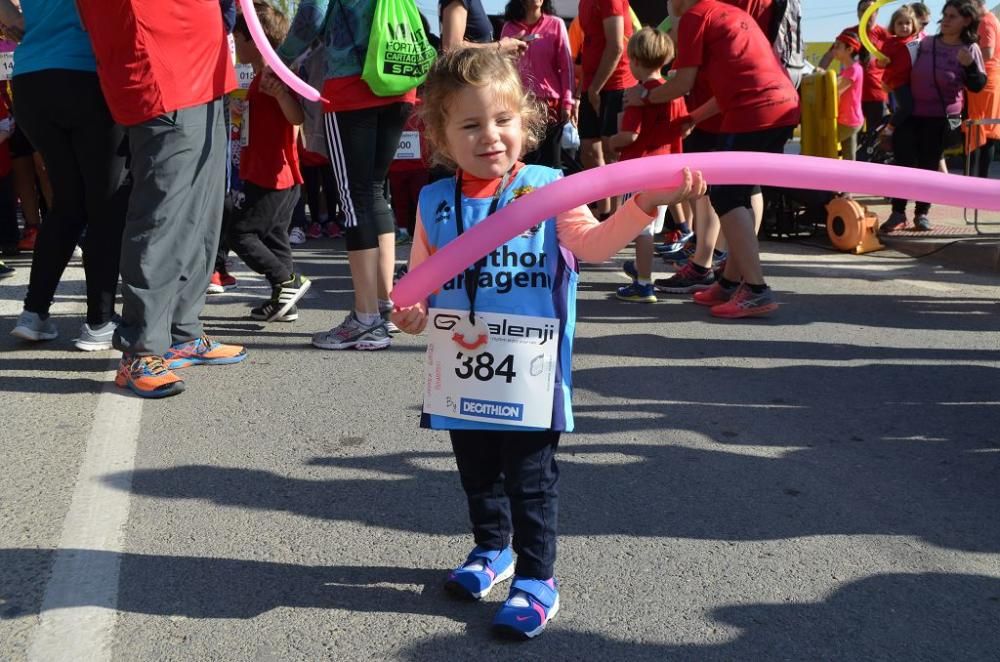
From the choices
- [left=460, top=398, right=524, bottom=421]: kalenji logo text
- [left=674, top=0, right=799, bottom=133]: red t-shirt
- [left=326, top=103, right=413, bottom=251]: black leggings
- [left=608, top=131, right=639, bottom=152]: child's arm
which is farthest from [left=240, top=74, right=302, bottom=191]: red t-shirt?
[left=460, top=398, right=524, bottom=421]: kalenji logo text

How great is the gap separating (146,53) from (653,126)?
10.4 feet

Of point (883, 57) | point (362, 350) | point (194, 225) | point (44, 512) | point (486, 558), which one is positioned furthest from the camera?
point (883, 57)

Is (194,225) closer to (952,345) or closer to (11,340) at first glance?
(11,340)

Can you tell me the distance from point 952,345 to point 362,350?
299 centimetres

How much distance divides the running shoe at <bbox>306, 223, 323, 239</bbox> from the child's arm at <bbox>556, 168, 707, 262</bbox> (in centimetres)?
765

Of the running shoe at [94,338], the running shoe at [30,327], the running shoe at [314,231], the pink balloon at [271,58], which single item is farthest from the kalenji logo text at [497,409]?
the running shoe at [314,231]

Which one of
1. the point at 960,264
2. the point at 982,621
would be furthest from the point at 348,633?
the point at 960,264

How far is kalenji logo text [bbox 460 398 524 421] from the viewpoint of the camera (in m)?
2.53

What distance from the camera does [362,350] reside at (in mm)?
5277

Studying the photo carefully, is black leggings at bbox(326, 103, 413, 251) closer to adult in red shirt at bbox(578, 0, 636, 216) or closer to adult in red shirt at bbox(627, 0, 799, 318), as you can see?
adult in red shirt at bbox(627, 0, 799, 318)

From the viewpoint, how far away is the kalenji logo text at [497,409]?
8.30 feet

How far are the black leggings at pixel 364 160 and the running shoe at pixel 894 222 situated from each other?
5.56 metres

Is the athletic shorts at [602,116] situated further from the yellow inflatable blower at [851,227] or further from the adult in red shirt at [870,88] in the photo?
the adult in red shirt at [870,88]

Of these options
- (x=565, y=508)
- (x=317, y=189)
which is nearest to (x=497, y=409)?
(x=565, y=508)
